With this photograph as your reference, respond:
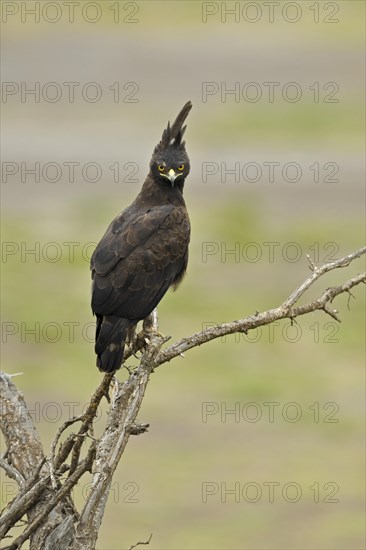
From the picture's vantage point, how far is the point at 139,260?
10844 mm

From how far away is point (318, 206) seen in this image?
32.2 m

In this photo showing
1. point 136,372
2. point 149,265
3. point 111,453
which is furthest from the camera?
point 149,265

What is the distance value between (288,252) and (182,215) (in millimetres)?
17931

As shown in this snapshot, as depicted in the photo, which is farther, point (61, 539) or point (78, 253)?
point (78, 253)

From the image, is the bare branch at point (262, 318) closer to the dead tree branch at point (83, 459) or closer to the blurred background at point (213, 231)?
the dead tree branch at point (83, 459)

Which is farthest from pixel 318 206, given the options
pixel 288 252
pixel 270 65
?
pixel 270 65

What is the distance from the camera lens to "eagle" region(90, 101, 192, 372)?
10391mm

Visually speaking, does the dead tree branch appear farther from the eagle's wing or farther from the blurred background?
the blurred background

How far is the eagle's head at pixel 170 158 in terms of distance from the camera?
37.1 ft

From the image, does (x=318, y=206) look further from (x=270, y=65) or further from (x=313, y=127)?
(x=270, y=65)

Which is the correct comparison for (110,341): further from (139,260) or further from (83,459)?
(83,459)

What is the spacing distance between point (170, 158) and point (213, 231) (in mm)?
18379

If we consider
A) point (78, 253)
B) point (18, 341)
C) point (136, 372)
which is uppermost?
point (78, 253)

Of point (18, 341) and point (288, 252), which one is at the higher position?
point (288, 252)
